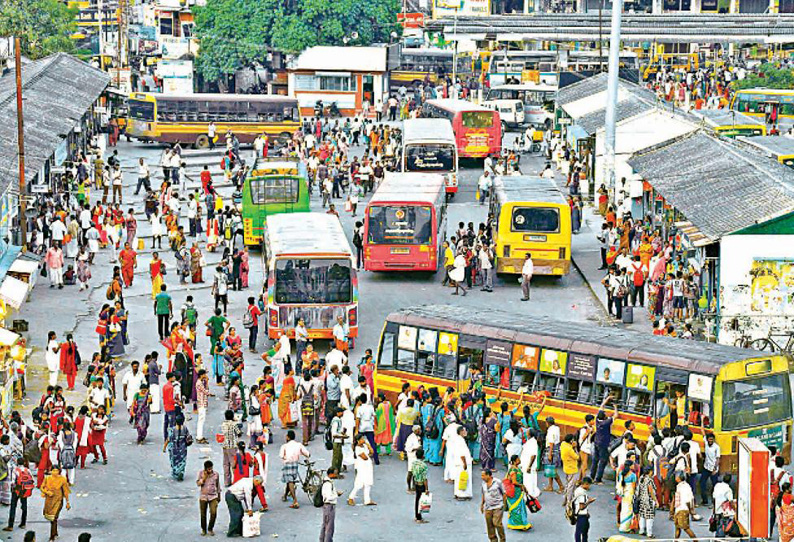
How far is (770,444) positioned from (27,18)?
62.6m

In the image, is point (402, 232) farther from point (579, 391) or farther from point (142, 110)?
point (142, 110)

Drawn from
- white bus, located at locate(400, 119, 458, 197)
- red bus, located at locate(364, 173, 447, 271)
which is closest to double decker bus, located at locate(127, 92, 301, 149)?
white bus, located at locate(400, 119, 458, 197)

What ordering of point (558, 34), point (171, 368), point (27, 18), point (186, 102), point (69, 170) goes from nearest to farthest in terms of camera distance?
point (171, 368), point (69, 170), point (186, 102), point (27, 18), point (558, 34)

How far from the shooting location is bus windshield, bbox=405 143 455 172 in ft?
167

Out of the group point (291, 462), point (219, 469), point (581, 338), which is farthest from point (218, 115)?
point (291, 462)

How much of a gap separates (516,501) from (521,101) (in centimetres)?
5271

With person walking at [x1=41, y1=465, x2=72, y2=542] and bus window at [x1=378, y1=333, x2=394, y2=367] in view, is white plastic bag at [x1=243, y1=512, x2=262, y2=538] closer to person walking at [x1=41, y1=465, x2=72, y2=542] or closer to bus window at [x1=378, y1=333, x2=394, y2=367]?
person walking at [x1=41, y1=465, x2=72, y2=542]

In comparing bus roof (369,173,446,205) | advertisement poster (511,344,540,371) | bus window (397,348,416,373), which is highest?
bus roof (369,173,446,205)

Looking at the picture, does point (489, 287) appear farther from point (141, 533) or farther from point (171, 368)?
point (141, 533)

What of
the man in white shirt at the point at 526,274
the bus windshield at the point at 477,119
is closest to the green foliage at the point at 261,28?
the bus windshield at the point at 477,119

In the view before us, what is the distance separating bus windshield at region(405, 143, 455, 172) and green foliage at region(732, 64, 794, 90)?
35.1 meters

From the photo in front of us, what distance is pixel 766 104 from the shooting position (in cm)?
7275

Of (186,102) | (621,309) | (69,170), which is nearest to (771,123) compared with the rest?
(186,102)

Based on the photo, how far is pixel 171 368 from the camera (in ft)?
95.6
